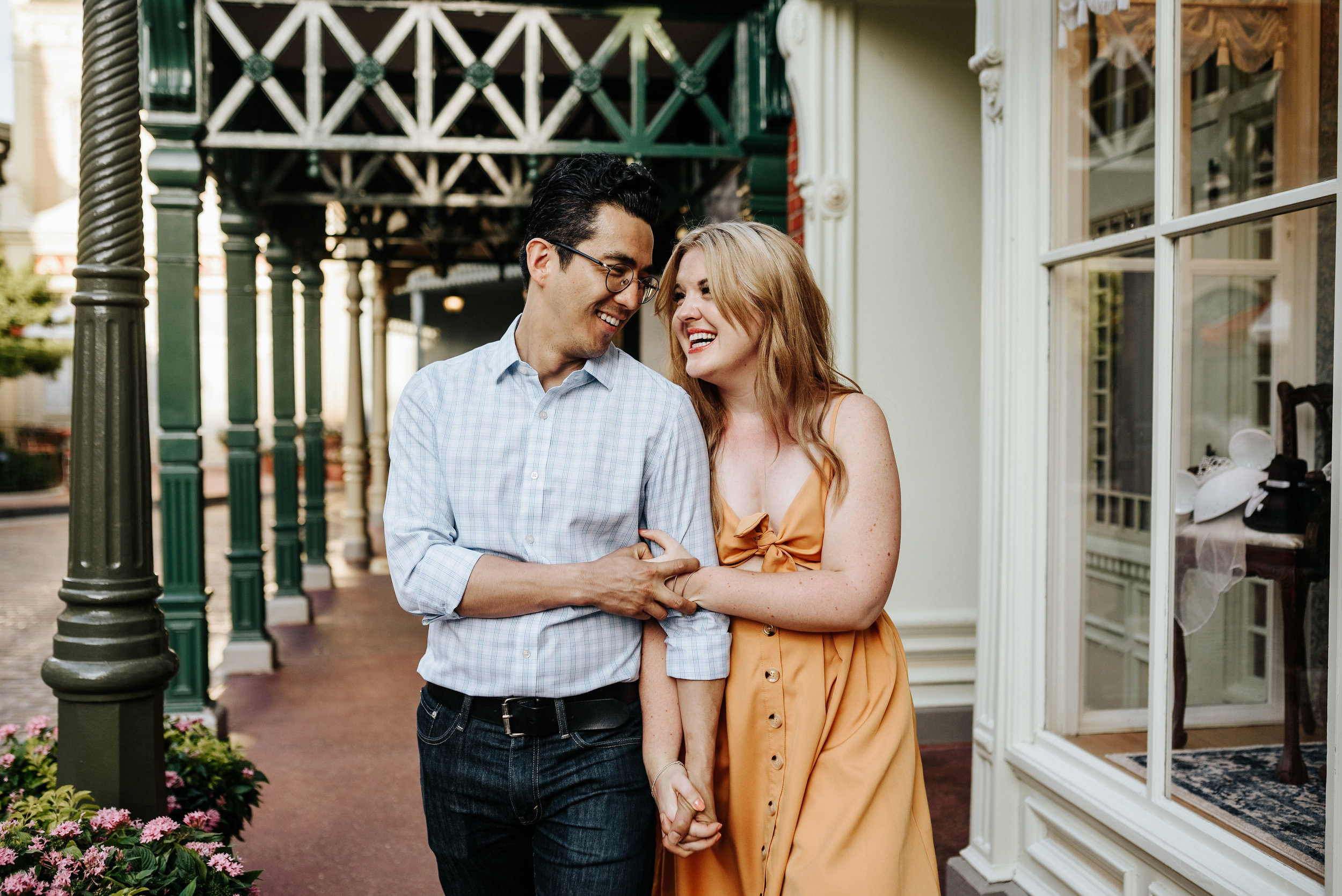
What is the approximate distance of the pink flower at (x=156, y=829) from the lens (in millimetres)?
2469

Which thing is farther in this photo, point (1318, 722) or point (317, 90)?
point (317, 90)

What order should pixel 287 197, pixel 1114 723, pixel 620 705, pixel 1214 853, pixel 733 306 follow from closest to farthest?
pixel 620 705, pixel 733 306, pixel 1214 853, pixel 1114 723, pixel 287 197

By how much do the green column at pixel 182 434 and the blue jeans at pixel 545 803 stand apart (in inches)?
167

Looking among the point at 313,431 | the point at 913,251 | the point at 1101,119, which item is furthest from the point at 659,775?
the point at 313,431

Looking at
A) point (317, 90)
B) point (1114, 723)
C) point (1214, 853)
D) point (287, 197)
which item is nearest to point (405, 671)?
point (287, 197)

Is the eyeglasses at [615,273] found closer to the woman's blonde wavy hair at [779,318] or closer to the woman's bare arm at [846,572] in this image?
the woman's blonde wavy hair at [779,318]

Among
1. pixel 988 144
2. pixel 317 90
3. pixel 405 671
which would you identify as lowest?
pixel 405 671

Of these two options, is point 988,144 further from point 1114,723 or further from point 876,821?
point 876,821

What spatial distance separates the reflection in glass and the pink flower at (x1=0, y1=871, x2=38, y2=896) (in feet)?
9.62

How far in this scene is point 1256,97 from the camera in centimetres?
353

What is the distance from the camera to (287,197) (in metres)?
7.10

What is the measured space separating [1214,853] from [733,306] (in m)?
1.68

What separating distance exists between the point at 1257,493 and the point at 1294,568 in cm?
27

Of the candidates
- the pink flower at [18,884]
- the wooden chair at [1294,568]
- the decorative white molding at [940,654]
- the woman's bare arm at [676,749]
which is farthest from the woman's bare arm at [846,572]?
the decorative white molding at [940,654]
